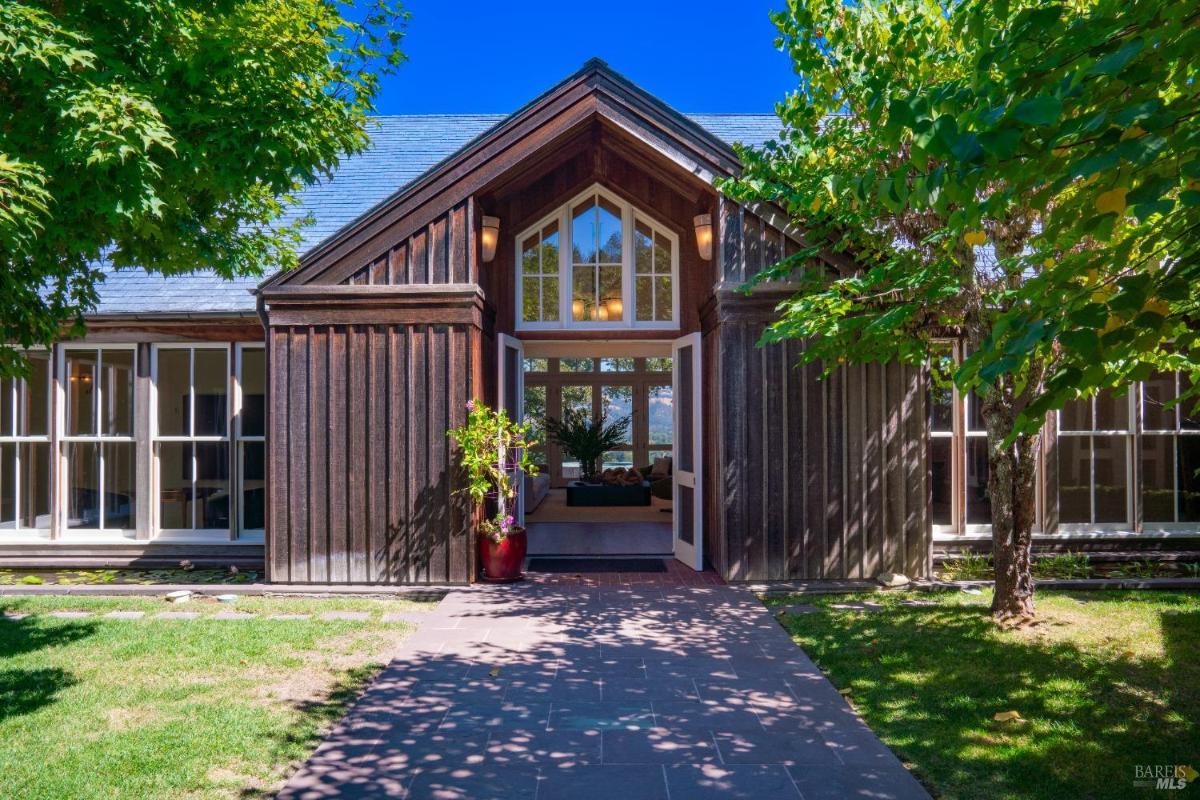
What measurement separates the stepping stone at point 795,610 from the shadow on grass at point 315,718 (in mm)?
3199

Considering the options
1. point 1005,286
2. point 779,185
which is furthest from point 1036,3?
point 779,185

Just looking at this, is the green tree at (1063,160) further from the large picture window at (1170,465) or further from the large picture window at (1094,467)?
the large picture window at (1170,465)

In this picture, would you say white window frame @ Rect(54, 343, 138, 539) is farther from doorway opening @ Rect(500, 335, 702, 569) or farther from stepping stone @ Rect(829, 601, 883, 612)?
stepping stone @ Rect(829, 601, 883, 612)

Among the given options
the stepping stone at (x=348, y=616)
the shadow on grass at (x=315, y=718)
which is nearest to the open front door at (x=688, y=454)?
the stepping stone at (x=348, y=616)

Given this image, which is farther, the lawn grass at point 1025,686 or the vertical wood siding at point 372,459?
the vertical wood siding at point 372,459

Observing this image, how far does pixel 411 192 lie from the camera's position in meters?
6.91

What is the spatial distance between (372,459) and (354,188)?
16.5 feet

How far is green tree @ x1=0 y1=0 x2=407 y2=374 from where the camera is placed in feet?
11.6

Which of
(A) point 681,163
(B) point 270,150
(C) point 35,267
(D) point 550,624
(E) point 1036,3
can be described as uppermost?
(A) point 681,163

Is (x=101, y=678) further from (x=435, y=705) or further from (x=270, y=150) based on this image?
(x=270, y=150)

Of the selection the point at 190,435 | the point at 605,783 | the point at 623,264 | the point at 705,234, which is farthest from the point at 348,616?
the point at 705,234

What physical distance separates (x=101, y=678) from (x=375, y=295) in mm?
3688

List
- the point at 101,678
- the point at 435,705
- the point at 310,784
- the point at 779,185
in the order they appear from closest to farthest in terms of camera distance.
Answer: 1. the point at 310,784
2. the point at 435,705
3. the point at 101,678
4. the point at 779,185

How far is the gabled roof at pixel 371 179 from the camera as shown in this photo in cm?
710
